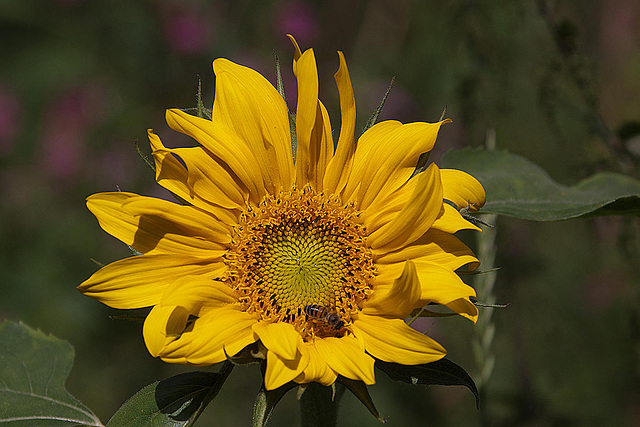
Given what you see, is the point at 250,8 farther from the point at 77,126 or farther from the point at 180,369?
the point at 180,369

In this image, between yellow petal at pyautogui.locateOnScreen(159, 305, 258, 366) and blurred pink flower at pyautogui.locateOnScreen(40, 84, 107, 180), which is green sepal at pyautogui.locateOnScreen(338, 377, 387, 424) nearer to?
yellow petal at pyautogui.locateOnScreen(159, 305, 258, 366)

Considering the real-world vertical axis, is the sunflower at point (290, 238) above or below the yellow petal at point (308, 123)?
below

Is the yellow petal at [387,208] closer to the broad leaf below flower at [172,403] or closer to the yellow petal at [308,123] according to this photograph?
the yellow petal at [308,123]

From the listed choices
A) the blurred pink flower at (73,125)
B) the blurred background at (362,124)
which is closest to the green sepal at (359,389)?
the blurred background at (362,124)

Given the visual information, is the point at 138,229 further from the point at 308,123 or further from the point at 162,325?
the point at 308,123

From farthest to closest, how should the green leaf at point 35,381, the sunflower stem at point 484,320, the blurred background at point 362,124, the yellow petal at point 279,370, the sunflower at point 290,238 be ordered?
the blurred background at point 362,124, the sunflower stem at point 484,320, the green leaf at point 35,381, the sunflower at point 290,238, the yellow petal at point 279,370

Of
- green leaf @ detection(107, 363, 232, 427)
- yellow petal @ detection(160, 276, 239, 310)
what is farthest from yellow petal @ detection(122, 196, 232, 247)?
green leaf @ detection(107, 363, 232, 427)

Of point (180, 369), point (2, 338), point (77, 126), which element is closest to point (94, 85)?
point (77, 126)
